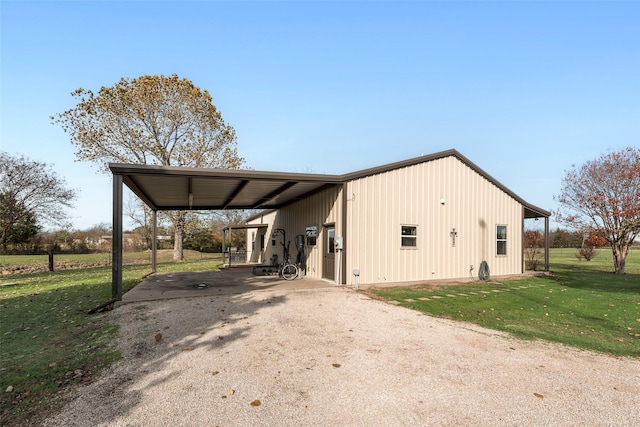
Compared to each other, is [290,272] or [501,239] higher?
[501,239]

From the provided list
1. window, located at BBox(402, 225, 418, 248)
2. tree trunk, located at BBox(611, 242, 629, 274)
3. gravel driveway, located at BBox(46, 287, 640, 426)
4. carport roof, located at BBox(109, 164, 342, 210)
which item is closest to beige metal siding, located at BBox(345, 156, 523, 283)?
window, located at BBox(402, 225, 418, 248)

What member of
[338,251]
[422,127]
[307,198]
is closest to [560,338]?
[338,251]

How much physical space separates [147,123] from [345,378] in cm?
2359

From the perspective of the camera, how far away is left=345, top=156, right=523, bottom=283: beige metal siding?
436 inches

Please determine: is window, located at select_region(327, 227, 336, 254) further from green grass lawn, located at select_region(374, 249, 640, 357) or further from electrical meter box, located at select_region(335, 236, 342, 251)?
green grass lawn, located at select_region(374, 249, 640, 357)

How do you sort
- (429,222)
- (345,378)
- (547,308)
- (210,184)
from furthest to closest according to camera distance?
(429,222) < (210,184) < (547,308) < (345,378)

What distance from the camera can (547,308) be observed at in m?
7.91

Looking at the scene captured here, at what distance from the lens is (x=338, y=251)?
10.9m

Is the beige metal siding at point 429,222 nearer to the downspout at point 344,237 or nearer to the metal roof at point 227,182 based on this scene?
the downspout at point 344,237

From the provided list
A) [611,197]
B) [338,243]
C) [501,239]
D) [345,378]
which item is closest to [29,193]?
[338,243]

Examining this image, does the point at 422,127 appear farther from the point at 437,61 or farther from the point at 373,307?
the point at 373,307

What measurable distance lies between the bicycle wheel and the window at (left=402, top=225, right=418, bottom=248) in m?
3.96

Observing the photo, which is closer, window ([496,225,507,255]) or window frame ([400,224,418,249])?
window frame ([400,224,418,249])

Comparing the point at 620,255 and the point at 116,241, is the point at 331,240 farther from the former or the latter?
the point at 620,255
